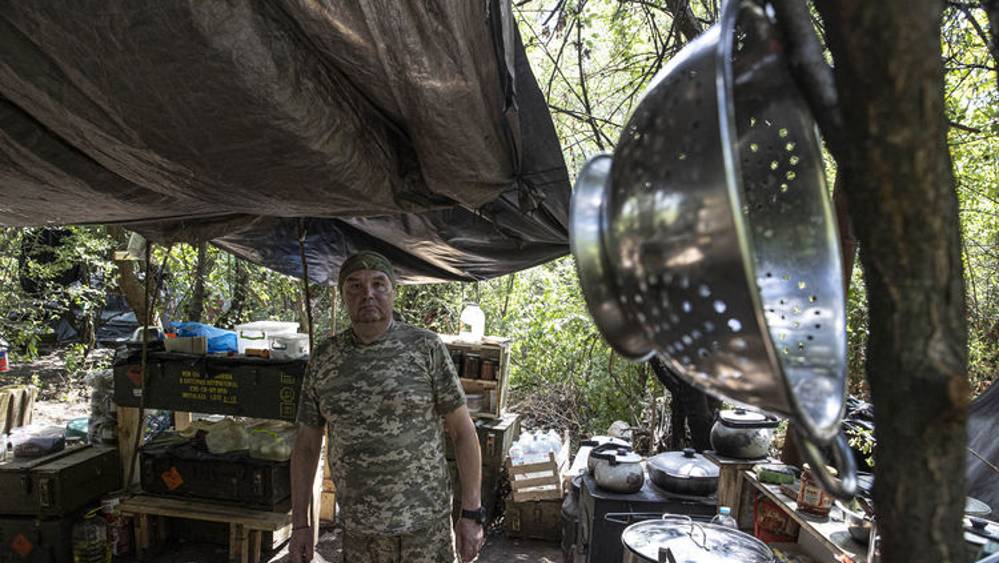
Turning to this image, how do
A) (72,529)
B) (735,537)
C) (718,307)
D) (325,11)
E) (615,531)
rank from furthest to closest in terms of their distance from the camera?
(72,529) < (615,531) < (735,537) < (325,11) < (718,307)

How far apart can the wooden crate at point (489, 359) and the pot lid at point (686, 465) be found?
1.92 metres

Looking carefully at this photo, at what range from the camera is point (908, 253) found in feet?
1.24

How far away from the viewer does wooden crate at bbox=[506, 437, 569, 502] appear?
199 inches

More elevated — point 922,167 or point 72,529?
point 922,167

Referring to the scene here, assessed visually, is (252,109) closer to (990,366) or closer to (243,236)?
(243,236)

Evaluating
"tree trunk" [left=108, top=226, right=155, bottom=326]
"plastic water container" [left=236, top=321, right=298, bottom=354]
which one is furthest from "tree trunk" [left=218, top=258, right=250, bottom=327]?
"plastic water container" [left=236, top=321, right=298, bottom=354]

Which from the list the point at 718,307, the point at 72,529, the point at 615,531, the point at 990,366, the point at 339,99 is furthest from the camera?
the point at 990,366

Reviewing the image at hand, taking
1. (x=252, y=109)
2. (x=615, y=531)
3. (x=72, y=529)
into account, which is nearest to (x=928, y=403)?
(x=252, y=109)

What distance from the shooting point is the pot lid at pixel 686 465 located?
346 cm

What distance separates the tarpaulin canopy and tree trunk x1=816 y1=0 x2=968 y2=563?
1.07m

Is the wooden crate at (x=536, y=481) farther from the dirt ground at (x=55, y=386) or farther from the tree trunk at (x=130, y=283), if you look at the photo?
the dirt ground at (x=55, y=386)

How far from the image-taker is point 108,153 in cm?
169

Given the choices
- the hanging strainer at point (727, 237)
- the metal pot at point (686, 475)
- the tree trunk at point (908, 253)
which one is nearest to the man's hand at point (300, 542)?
the metal pot at point (686, 475)

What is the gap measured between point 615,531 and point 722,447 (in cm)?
80
